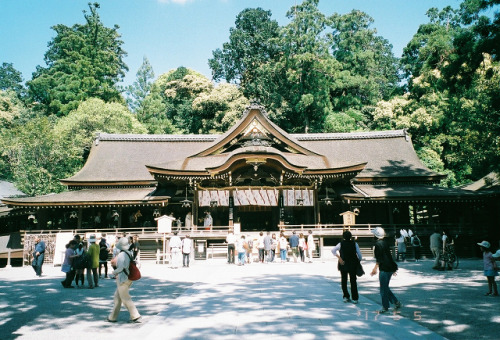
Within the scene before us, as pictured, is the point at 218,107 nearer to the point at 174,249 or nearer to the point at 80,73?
the point at 80,73

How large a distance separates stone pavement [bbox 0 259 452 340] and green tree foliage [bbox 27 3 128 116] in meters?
39.3

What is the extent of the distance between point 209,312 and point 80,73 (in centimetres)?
4787

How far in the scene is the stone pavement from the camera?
5.64m

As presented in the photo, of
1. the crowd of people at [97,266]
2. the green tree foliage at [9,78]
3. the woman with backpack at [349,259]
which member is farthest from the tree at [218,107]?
the green tree foliage at [9,78]

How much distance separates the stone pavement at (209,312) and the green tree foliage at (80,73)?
39321 mm

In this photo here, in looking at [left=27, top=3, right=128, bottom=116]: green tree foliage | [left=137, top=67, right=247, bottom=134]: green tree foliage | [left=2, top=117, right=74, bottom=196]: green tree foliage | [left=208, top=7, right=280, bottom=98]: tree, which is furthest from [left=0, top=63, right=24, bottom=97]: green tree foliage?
[left=2, top=117, right=74, bottom=196]: green tree foliage

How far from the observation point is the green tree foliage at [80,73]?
146 ft

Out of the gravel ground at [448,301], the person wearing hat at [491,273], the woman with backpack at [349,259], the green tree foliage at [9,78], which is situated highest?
the green tree foliage at [9,78]

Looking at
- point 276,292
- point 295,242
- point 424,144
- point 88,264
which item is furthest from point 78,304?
point 424,144

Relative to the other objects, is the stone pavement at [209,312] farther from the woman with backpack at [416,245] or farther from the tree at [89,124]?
the tree at [89,124]

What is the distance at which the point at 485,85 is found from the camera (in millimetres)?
20234

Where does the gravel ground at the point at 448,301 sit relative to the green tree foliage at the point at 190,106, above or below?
below

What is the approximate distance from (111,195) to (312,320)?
18.3 m

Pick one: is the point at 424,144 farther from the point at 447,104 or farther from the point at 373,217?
the point at 373,217
